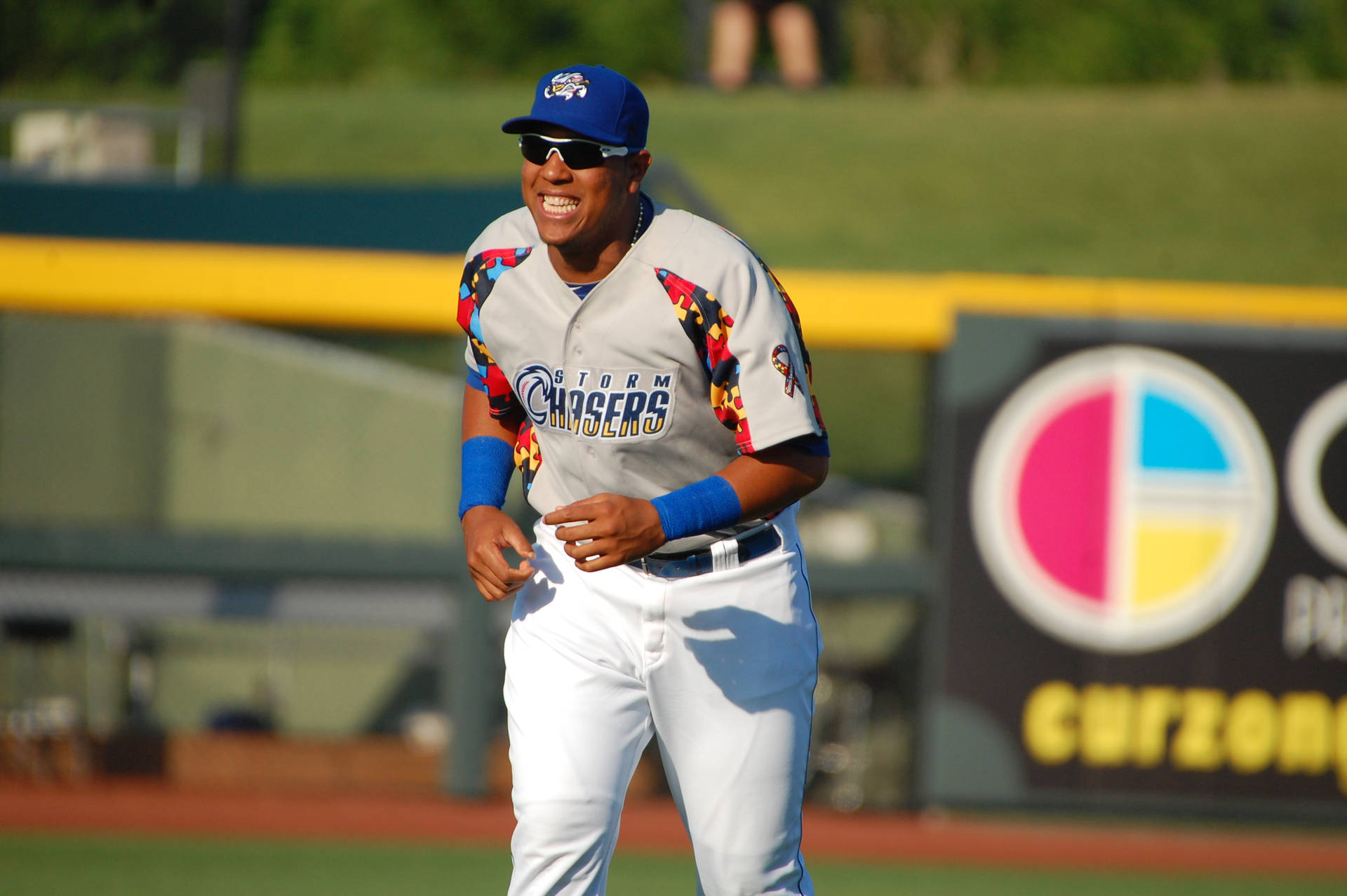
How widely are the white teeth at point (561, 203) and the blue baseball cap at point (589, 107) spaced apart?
0.12 m

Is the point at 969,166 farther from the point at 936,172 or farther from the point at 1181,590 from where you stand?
the point at 1181,590

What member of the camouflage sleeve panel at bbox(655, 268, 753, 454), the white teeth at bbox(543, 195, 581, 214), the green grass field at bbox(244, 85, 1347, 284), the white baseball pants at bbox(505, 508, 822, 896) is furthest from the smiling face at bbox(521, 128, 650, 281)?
the green grass field at bbox(244, 85, 1347, 284)

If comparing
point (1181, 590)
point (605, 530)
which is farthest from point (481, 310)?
point (1181, 590)

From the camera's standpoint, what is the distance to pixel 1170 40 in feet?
73.6

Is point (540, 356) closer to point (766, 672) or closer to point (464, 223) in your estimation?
point (766, 672)

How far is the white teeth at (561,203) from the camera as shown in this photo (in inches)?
108

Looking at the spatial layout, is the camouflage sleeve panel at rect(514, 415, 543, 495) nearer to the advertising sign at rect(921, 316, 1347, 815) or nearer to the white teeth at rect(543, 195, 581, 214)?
the white teeth at rect(543, 195, 581, 214)

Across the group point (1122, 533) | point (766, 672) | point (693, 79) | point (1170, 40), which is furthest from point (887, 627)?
point (1170, 40)

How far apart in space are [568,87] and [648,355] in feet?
1.67

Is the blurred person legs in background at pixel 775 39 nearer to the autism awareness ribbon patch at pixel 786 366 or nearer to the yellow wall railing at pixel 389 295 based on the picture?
the yellow wall railing at pixel 389 295

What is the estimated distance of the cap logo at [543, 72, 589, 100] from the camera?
2.73 meters

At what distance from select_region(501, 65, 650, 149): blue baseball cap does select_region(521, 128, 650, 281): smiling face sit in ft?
0.09

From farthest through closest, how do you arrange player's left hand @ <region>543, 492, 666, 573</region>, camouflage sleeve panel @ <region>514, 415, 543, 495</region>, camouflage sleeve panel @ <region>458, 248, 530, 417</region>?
camouflage sleeve panel @ <region>514, 415, 543, 495</region>
camouflage sleeve panel @ <region>458, 248, 530, 417</region>
player's left hand @ <region>543, 492, 666, 573</region>

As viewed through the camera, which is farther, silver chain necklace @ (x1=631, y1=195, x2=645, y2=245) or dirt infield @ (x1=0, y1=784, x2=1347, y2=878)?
dirt infield @ (x1=0, y1=784, x2=1347, y2=878)
